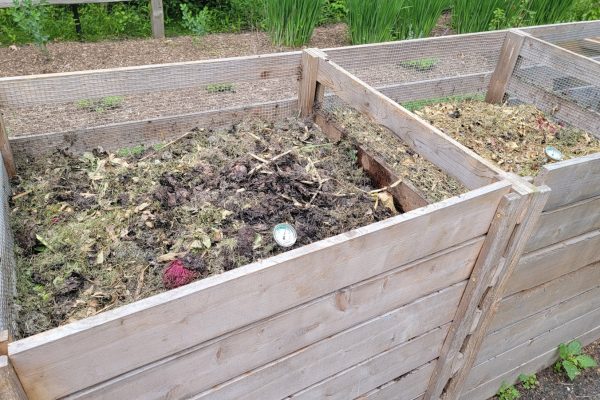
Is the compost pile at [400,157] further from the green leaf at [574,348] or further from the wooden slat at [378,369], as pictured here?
the green leaf at [574,348]

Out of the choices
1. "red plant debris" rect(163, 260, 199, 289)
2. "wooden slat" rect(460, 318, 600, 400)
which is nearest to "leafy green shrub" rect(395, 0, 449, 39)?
"wooden slat" rect(460, 318, 600, 400)

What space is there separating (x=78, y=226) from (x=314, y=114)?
127 cm

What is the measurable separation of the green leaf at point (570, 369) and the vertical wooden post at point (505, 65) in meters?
1.63

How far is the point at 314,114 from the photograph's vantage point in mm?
2504

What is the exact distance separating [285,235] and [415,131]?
0.65 meters

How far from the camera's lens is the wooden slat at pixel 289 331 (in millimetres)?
1150

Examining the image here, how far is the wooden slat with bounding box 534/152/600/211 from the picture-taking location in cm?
164

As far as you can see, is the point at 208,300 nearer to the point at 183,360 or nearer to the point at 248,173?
the point at 183,360

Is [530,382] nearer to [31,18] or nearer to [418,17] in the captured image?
[418,17]

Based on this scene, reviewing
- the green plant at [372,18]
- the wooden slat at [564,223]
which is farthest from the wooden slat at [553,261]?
the green plant at [372,18]

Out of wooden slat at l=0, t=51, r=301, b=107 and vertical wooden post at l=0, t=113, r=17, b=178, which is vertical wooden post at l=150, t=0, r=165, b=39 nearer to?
wooden slat at l=0, t=51, r=301, b=107

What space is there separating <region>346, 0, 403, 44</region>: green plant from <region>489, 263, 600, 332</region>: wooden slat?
3.10 m

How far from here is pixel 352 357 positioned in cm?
162

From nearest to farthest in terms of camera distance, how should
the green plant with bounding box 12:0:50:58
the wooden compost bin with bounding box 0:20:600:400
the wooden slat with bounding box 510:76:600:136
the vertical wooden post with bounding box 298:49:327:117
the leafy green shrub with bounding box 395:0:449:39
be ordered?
the wooden compost bin with bounding box 0:20:600:400 < the vertical wooden post with bounding box 298:49:327:117 < the wooden slat with bounding box 510:76:600:136 < the green plant with bounding box 12:0:50:58 < the leafy green shrub with bounding box 395:0:449:39
